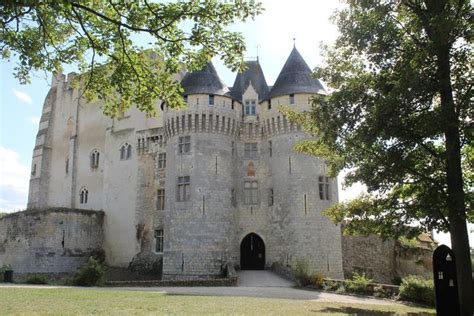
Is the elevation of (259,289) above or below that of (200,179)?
below

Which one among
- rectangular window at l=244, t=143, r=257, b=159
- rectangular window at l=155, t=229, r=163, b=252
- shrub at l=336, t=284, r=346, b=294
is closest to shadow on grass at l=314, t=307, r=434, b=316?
shrub at l=336, t=284, r=346, b=294

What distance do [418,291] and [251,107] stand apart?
50.9 ft

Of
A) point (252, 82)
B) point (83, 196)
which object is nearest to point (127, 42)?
point (252, 82)

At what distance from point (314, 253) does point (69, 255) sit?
645 inches

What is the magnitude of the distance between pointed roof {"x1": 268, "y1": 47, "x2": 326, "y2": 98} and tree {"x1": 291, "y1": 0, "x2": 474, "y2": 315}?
12253 millimetres

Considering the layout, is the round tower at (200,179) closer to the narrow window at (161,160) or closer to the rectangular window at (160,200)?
the narrow window at (161,160)

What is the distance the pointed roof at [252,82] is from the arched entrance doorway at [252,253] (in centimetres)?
886

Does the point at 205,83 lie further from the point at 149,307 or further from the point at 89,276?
the point at 149,307

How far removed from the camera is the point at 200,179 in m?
25.2

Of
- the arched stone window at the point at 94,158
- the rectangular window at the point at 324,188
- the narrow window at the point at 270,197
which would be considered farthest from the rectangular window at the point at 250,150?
the arched stone window at the point at 94,158

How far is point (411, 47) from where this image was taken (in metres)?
→ 12.0

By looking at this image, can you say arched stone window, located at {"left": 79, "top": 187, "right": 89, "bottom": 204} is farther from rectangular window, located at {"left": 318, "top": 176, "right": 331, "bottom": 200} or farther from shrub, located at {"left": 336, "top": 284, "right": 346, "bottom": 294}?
shrub, located at {"left": 336, "top": 284, "right": 346, "bottom": 294}

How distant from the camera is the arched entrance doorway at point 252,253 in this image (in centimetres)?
2611

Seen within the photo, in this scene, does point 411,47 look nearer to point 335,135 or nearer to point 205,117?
point 335,135
